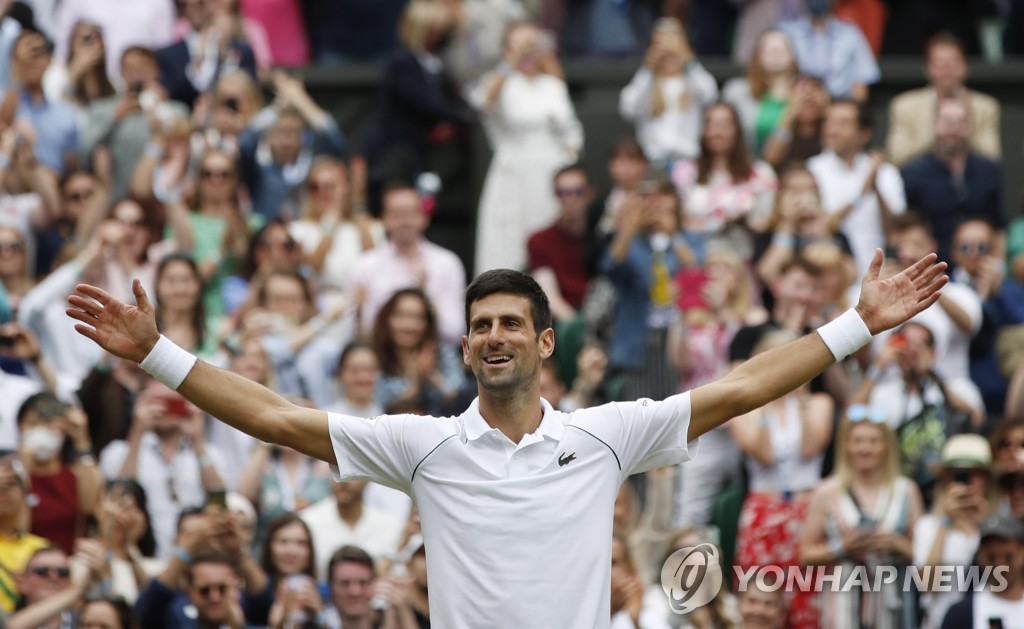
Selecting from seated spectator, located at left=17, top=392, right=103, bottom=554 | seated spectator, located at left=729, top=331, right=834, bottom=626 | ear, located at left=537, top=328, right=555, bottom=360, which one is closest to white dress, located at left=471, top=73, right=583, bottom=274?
seated spectator, located at left=729, top=331, right=834, bottom=626

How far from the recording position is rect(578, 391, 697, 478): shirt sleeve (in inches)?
251

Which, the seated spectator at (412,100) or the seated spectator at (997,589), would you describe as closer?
the seated spectator at (997,589)

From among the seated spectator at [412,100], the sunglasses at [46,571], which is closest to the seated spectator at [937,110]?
the seated spectator at [412,100]

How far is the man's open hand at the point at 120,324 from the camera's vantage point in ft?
20.6

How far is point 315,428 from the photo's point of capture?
20.8ft

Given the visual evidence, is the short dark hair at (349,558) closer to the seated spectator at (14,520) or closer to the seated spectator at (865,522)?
the seated spectator at (14,520)

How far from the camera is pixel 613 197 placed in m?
13.6

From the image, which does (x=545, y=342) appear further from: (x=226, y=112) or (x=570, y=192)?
(x=226, y=112)

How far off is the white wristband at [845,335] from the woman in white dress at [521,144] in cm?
776

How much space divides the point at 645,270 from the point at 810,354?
6130mm

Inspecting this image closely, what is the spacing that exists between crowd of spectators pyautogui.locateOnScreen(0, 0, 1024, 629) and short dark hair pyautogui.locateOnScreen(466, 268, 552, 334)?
10.5 feet

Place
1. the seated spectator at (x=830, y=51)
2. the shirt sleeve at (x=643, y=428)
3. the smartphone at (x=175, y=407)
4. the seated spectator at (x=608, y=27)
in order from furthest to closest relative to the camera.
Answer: the seated spectator at (x=608, y=27), the seated spectator at (x=830, y=51), the smartphone at (x=175, y=407), the shirt sleeve at (x=643, y=428)

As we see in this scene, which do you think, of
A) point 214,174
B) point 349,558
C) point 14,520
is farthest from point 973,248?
point 14,520

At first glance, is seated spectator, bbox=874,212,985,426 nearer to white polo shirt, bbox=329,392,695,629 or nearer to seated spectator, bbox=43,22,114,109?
seated spectator, bbox=43,22,114,109
